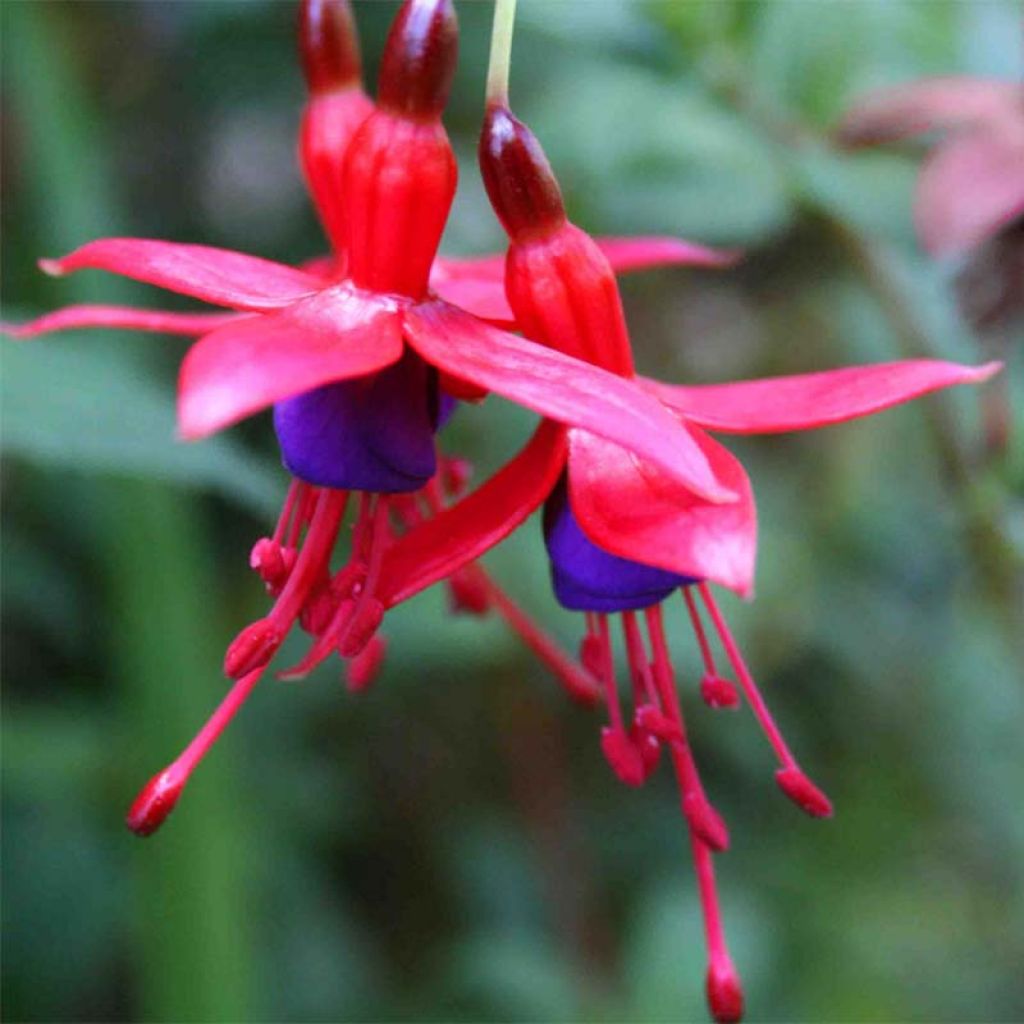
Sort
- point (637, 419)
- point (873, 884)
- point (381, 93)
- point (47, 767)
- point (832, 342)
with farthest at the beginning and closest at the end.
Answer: point (832, 342), point (873, 884), point (47, 767), point (381, 93), point (637, 419)

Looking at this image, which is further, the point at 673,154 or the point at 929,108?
the point at 673,154

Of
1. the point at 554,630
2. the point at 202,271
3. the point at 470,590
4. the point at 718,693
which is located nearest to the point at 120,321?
the point at 202,271

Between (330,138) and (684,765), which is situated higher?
(330,138)

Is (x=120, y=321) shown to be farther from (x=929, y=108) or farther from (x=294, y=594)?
(x=929, y=108)

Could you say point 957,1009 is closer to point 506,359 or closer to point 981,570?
point 981,570

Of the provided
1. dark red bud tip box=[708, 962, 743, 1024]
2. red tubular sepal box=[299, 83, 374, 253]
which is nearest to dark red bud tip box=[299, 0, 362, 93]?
red tubular sepal box=[299, 83, 374, 253]

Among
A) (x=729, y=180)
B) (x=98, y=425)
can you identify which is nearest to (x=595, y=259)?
(x=98, y=425)
